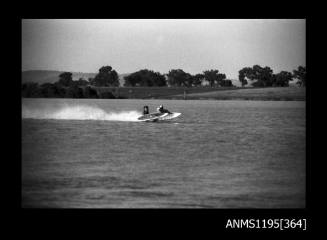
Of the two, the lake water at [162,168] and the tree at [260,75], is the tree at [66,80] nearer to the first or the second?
the tree at [260,75]

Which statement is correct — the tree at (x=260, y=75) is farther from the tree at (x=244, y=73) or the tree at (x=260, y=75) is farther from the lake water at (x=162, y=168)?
the lake water at (x=162, y=168)

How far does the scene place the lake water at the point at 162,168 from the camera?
21469 millimetres

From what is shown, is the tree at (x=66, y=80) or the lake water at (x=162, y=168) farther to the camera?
the tree at (x=66, y=80)

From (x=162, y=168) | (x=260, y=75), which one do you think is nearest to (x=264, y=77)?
(x=260, y=75)

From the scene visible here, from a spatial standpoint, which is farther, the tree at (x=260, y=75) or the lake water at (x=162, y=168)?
the tree at (x=260, y=75)

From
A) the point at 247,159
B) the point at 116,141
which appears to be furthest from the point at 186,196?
the point at 116,141

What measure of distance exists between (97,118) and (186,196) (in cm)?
4036

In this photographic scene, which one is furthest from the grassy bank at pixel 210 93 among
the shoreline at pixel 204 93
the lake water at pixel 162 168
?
the lake water at pixel 162 168

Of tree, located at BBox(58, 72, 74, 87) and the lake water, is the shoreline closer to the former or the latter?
tree, located at BBox(58, 72, 74, 87)

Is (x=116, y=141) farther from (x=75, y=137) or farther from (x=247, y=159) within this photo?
(x=247, y=159)

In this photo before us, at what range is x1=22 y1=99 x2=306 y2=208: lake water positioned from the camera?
2147 centimetres

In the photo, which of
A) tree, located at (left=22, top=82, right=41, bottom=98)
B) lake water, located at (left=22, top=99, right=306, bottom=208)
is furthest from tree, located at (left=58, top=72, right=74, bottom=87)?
lake water, located at (left=22, top=99, right=306, bottom=208)

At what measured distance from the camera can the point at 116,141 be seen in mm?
38812
